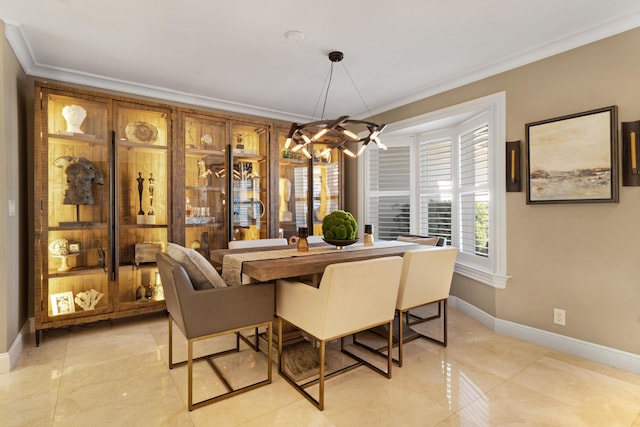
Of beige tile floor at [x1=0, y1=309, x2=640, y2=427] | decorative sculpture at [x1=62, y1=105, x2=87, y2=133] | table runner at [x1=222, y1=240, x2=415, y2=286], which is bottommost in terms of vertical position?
beige tile floor at [x1=0, y1=309, x2=640, y2=427]

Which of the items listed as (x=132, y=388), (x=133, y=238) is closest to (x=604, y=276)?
(x=132, y=388)

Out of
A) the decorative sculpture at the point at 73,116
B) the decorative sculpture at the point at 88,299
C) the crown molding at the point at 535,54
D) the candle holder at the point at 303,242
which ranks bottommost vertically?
the decorative sculpture at the point at 88,299

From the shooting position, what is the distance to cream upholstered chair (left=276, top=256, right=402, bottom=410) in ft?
6.27

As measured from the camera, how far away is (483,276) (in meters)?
3.29

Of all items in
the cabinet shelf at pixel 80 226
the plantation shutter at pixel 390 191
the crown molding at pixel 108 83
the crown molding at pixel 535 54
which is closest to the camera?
the crown molding at pixel 535 54

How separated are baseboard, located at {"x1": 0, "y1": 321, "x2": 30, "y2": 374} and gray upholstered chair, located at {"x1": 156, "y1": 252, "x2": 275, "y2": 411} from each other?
4.16 ft

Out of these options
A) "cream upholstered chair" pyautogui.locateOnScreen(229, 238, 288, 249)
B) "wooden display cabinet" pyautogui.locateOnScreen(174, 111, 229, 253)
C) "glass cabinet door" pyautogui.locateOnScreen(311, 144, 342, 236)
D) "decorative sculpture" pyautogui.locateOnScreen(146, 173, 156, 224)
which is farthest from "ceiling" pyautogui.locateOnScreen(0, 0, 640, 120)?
"cream upholstered chair" pyautogui.locateOnScreen(229, 238, 288, 249)

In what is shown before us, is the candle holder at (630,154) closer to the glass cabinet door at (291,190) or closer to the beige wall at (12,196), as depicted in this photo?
the glass cabinet door at (291,190)

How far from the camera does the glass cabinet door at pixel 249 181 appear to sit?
12.9 feet

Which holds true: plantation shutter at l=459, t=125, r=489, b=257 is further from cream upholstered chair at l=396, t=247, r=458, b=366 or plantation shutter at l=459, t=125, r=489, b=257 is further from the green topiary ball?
the green topiary ball

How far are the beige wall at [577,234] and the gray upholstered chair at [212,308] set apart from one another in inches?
88.8

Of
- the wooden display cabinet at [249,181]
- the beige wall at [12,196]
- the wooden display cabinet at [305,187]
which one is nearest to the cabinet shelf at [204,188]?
the wooden display cabinet at [249,181]

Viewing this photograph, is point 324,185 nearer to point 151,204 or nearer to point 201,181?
point 201,181

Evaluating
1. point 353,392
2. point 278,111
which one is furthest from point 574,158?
point 278,111
